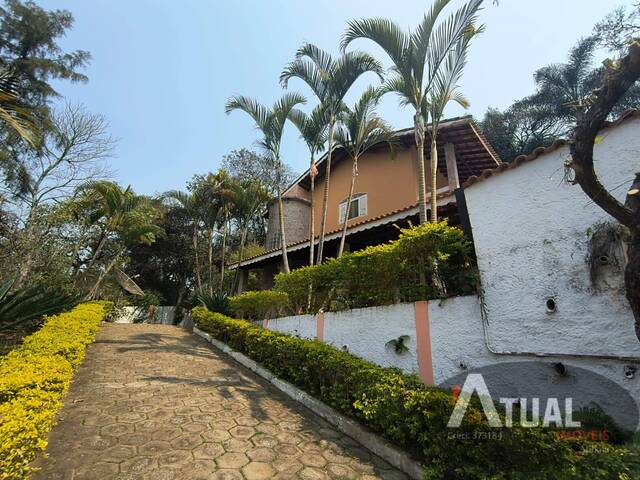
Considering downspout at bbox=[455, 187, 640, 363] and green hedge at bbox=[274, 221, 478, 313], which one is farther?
green hedge at bbox=[274, 221, 478, 313]

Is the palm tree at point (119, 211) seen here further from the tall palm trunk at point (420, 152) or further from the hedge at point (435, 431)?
the tall palm trunk at point (420, 152)

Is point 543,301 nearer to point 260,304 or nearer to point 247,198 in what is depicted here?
point 260,304

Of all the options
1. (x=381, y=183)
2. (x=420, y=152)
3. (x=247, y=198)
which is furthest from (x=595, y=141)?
(x=247, y=198)

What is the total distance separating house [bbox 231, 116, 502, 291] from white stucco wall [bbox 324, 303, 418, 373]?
3.05 meters

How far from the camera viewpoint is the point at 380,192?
12.8m

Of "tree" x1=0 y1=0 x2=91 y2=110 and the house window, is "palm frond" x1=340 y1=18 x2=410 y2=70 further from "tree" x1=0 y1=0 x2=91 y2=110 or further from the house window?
"tree" x1=0 y1=0 x2=91 y2=110

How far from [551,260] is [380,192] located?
354 inches

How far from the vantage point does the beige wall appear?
1186 cm

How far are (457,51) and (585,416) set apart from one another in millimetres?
6604

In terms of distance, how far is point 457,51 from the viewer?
6500 millimetres

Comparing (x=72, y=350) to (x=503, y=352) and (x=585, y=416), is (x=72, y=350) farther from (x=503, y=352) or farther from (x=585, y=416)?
(x=585, y=416)

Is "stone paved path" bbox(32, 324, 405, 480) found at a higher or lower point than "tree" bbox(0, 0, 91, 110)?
lower

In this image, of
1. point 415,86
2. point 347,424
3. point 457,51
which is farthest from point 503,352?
point 457,51

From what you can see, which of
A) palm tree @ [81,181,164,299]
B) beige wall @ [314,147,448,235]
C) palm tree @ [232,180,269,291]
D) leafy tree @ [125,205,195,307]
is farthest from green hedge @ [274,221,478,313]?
leafy tree @ [125,205,195,307]
